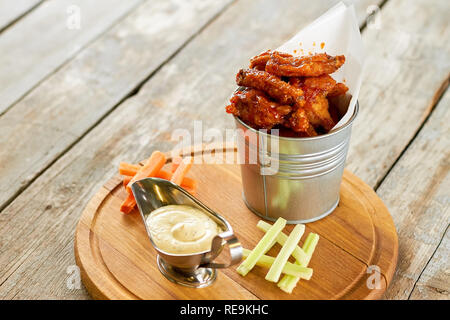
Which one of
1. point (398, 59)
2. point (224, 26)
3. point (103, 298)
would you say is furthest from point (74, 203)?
point (398, 59)

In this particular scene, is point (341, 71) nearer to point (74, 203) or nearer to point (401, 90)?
point (401, 90)

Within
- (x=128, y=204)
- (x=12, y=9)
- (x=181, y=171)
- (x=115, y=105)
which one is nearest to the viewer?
(x=128, y=204)

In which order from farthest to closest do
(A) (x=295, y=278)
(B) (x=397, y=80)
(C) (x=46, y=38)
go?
(C) (x=46, y=38) → (B) (x=397, y=80) → (A) (x=295, y=278)

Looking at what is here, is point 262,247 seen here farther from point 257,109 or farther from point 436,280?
point 436,280

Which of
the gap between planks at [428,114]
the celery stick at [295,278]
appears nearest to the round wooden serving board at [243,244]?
the celery stick at [295,278]

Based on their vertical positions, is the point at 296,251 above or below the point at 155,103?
below

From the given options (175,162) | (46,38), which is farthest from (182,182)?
(46,38)
